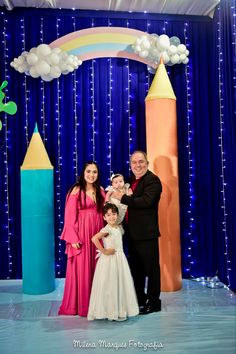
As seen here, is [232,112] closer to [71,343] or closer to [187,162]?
[187,162]

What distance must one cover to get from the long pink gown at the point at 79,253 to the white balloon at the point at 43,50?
1661 millimetres

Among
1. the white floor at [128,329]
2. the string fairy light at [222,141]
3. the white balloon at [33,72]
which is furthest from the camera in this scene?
the white balloon at [33,72]

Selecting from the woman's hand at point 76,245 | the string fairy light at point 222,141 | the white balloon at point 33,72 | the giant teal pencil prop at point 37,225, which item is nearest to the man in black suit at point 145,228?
the woman's hand at point 76,245

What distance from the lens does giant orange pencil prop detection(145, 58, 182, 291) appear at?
13.8 ft

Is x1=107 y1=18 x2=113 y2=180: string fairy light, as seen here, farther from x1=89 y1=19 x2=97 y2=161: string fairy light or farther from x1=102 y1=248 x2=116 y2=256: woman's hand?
x1=102 y1=248 x2=116 y2=256: woman's hand

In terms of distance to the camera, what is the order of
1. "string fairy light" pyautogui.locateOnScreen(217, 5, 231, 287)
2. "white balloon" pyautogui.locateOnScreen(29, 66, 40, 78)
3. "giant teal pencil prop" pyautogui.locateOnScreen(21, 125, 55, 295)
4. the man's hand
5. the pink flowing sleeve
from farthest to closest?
1. "white balloon" pyautogui.locateOnScreen(29, 66, 40, 78)
2. "string fairy light" pyautogui.locateOnScreen(217, 5, 231, 287)
3. "giant teal pencil prop" pyautogui.locateOnScreen(21, 125, 55, 295)
4. the pink flowing sleeve
5. the man's hand

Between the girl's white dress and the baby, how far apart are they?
25cm

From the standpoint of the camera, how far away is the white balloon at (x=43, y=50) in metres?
4.42

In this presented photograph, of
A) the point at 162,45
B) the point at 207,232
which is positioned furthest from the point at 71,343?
the point at 162,45

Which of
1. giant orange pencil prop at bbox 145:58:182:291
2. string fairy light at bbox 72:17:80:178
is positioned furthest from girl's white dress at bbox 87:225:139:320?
string fairy light at bbox 72:17:80:178

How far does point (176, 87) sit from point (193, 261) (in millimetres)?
1983

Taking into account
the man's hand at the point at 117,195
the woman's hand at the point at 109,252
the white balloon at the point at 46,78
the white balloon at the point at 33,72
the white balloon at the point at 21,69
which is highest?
the white balloon at the point at 21,69

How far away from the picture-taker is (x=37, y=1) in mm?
4512

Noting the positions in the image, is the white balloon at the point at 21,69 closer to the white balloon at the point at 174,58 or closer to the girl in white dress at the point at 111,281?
the white balloon at the point at 174,58
